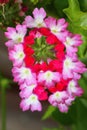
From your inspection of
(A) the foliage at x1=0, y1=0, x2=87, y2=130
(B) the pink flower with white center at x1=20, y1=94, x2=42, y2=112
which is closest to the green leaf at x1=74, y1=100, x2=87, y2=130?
(A) the foliage at x1=0, y1=0, x2=87, y2=130

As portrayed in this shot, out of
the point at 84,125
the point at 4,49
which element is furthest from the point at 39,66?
the point at 4,49

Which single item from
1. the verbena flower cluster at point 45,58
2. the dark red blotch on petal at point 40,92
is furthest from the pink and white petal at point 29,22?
the dark red blotch on petal at point 40,92

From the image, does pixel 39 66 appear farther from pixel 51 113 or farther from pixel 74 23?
pixel 51 113

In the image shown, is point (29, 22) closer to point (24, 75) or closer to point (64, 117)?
point (24, 75)

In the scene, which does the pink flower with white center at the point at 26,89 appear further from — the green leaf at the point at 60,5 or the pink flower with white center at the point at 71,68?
the green leaf at the point at 60,5

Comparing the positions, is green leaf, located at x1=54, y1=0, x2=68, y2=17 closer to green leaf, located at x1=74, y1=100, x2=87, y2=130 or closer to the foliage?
the foliage

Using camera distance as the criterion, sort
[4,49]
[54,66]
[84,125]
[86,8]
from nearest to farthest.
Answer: [54,66], [86,8], [84,125], [4,49]

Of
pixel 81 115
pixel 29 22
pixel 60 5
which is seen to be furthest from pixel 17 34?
pixel 81 115

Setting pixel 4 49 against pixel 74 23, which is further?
pixel 4 49
